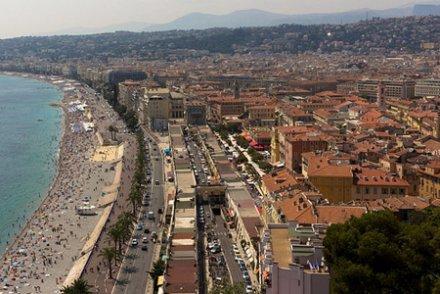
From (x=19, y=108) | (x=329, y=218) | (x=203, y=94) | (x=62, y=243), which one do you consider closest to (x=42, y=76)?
(x=19, y=108)

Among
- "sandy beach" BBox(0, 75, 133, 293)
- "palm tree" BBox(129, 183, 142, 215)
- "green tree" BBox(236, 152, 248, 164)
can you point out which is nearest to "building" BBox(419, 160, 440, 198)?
"palm tree" BBox(129, 183, 142, 215)

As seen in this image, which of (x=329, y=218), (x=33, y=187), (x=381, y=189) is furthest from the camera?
(x=33, y=187)

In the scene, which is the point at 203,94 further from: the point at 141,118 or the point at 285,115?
the point at 285,115

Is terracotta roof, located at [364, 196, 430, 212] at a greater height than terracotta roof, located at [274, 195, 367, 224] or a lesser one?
lesser

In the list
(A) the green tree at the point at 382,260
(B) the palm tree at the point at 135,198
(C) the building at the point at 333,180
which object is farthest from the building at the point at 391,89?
(A) the green tree at the point at 382,260

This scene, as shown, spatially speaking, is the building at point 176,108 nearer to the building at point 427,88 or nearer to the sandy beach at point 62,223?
the sandy beach at point 62,223

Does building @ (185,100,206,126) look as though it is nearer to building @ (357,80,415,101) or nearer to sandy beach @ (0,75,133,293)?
sandy beach @ (0,75,133,293)
